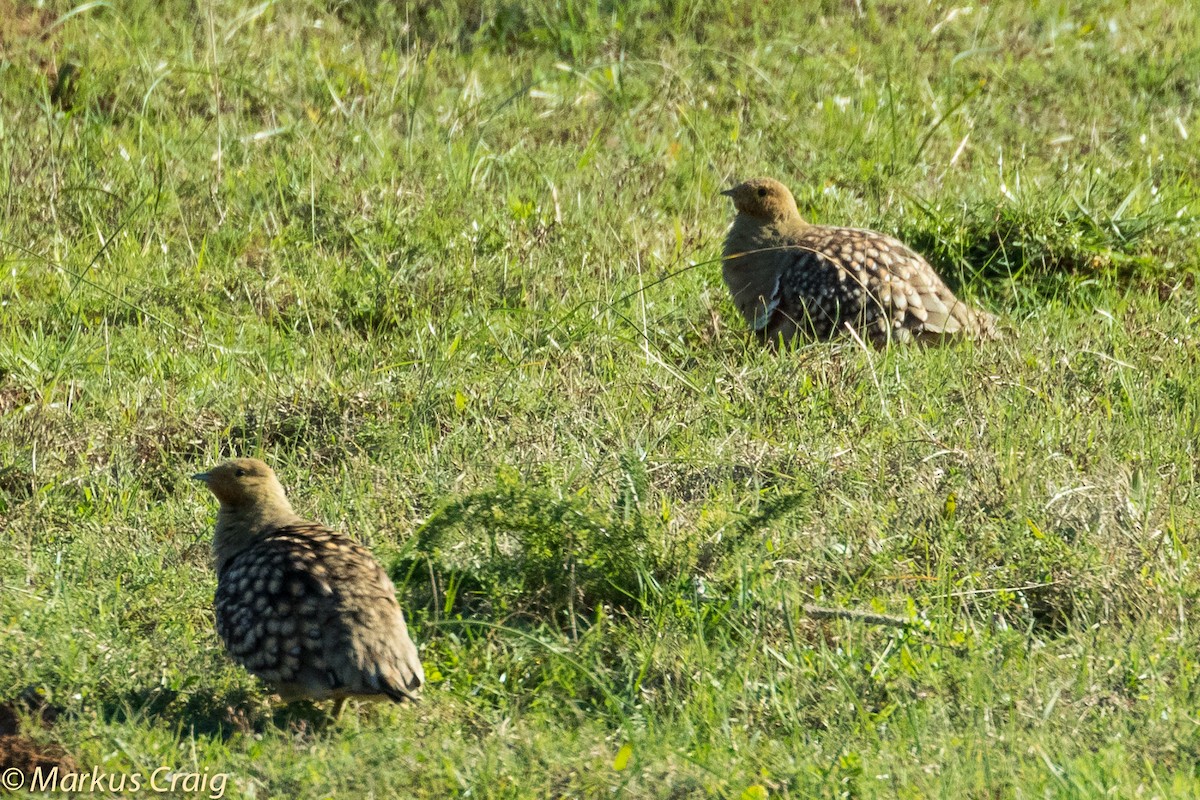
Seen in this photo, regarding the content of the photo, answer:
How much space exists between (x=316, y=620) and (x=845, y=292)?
356 centimetres

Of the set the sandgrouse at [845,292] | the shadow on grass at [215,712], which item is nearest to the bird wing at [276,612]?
the shadow on grass at [215,712]

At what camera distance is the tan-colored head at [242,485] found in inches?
205

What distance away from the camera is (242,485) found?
5.21 meters

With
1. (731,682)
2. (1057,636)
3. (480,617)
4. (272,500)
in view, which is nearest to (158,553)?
(272,500)

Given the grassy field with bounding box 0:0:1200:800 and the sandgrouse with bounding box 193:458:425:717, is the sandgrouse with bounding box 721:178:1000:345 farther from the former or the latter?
the sandgrouse with bounding box 193:458:425:717

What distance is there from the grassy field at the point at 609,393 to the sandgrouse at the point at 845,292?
0.25 m

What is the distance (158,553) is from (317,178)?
3616mm

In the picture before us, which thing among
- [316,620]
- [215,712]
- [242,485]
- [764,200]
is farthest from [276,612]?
[764,200]

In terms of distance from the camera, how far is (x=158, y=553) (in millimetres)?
5473

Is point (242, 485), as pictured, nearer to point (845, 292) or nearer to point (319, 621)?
point (319, 621)

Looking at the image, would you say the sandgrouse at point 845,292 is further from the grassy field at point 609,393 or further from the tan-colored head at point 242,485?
the tan-colored head at point 242,485

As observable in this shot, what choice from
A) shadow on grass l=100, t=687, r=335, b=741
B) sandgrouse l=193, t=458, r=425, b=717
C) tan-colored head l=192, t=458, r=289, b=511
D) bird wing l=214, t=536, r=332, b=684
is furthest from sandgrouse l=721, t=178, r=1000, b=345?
shadow on grass l=100, t=687, r=335, b=741

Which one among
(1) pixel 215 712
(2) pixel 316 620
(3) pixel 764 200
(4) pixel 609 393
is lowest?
(1) pixel 215 712

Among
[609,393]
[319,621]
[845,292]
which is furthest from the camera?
[845,292]
